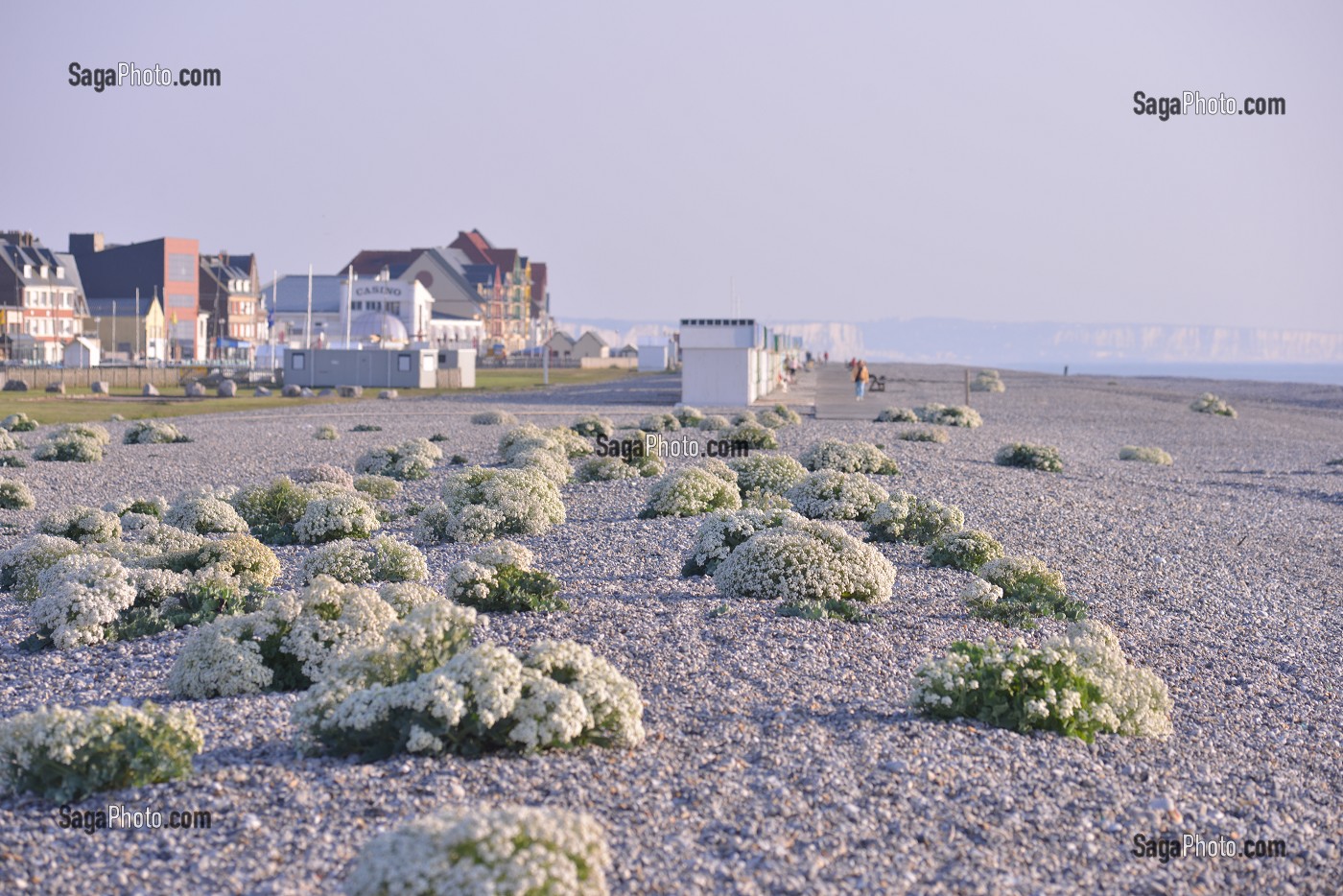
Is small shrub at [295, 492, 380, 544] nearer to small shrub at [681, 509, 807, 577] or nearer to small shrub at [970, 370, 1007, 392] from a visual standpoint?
small shrub at [681, 509, 807, 577]

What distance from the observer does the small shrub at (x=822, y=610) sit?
9.86m

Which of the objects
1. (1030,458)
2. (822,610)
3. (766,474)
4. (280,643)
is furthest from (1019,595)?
(1030,458)

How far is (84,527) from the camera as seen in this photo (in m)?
13.4

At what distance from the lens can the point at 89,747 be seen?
19.6 feet

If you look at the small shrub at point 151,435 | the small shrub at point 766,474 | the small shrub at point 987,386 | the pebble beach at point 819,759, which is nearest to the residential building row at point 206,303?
the small shrub at point 987,386

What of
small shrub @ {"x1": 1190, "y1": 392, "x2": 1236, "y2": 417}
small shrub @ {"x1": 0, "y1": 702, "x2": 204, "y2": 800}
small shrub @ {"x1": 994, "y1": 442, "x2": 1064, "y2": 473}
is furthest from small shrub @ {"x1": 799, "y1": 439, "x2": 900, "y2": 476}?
small shrub @ {"x1": 1190, "y1": 392, "x2": 1236, "y2": 417}

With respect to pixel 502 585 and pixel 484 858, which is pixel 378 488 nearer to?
pixel 502 585

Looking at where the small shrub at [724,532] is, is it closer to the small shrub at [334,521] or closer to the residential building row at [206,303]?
the small shrub at [334,521]

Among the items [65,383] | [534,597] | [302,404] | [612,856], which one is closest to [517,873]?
[612,856]

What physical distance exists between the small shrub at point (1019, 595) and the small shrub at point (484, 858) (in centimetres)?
625

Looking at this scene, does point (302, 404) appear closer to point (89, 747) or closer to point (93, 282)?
point (89, 747)

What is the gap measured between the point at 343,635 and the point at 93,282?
345ft

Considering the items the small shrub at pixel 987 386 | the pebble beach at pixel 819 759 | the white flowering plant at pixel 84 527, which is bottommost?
the pebble beach at pixel 819 759

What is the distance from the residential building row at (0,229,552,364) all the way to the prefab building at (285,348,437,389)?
15363 mm
